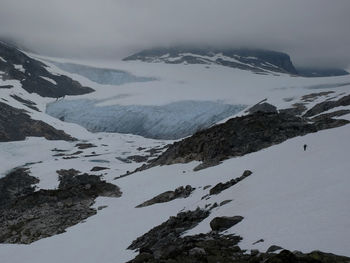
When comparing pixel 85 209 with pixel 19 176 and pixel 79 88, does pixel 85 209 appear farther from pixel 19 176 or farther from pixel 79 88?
pixel 79 88

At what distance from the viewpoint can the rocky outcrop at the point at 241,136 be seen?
42531mm

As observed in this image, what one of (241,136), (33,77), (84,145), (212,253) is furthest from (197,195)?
(33,77)

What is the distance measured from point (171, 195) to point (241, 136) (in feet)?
53.6

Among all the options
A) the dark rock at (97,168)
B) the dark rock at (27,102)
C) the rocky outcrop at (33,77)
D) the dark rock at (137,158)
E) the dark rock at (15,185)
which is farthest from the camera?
the rocky outcrop at (33,77)

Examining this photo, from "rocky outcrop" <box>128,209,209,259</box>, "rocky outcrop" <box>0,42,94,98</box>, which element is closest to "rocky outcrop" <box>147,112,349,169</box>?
"rocky outcrop" <box>128,209,209,259</box>

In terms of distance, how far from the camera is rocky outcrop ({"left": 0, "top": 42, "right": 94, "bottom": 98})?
6929 inches

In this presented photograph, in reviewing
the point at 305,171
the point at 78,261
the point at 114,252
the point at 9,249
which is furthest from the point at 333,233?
the point at 9,249

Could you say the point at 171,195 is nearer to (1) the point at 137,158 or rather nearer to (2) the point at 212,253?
(2) the point at 212,253

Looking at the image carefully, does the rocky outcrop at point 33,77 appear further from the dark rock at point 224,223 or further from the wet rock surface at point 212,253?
the wet rock surface at point 212,253

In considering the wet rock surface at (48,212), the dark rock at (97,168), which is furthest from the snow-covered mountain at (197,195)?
the wet rock surface at (48,212)

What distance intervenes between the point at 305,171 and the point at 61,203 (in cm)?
2723

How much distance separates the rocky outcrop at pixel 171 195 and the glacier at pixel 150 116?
8194 cm

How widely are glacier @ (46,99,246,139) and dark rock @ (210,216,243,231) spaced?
320 feet

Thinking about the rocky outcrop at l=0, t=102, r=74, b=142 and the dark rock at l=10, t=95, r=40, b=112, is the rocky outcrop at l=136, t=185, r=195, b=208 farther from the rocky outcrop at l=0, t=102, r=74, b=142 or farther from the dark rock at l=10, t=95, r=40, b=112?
the dark rock at l=10, t=95, r=40, b=112
